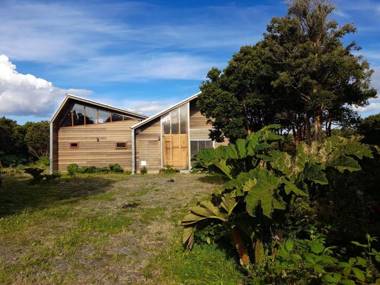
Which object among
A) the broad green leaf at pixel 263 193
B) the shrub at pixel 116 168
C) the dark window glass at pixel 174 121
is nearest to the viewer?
the broad green leaf at pixel 263 193

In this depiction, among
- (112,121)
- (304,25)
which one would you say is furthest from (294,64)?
(112,121)

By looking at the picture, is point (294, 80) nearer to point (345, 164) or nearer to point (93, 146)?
point (345, 164)

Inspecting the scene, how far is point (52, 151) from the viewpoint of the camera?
26.6 metres

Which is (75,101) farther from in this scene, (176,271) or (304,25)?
(176,271)

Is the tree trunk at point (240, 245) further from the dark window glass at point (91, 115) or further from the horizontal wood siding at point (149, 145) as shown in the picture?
the dark window glass at point (91, 115)

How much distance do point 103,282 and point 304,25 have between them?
1429 cm

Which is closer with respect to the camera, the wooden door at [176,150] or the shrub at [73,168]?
the shrub at [73,168]

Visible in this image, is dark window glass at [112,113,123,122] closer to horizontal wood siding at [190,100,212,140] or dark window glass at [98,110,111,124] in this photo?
dark window glass at [98,110,111,124]

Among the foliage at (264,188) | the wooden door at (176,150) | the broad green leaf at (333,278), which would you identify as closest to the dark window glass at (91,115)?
the wooden door at (176,150)

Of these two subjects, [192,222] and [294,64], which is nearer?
[192,222]

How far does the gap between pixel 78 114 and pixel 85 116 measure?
1.61ft

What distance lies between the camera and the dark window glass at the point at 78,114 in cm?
2762

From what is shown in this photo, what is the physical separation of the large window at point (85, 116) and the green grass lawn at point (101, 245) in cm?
1617

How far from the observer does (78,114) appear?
27703mm
